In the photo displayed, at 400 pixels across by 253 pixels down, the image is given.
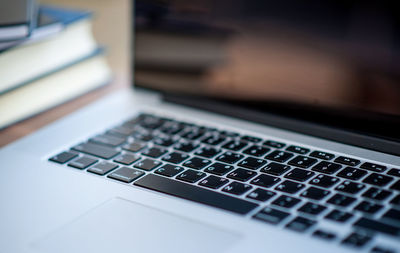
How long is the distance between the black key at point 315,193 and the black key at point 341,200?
11mm

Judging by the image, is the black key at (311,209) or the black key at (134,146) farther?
the black key at (134,146)

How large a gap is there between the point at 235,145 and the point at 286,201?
0.51 ft

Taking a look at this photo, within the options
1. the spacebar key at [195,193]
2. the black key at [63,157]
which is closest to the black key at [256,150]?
the spacebar key at [195,193]

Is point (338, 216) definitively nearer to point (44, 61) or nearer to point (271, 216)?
point (271, 216)

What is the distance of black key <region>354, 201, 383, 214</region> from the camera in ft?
1.69

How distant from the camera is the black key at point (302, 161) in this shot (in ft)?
2.02

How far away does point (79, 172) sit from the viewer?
2.10ft

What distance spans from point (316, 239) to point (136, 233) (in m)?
0.18

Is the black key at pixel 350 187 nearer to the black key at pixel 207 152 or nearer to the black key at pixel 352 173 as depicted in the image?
the black key at pixel 352 173

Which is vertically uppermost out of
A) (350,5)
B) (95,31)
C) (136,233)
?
(350,5)

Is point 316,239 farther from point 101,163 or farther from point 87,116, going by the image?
point 87,116

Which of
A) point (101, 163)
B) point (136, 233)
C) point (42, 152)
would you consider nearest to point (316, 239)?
point (136, 233)

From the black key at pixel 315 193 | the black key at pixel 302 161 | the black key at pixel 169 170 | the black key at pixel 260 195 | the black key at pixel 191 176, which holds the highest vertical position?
the black key at pixel 302 161

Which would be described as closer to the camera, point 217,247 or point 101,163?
point 217,247
